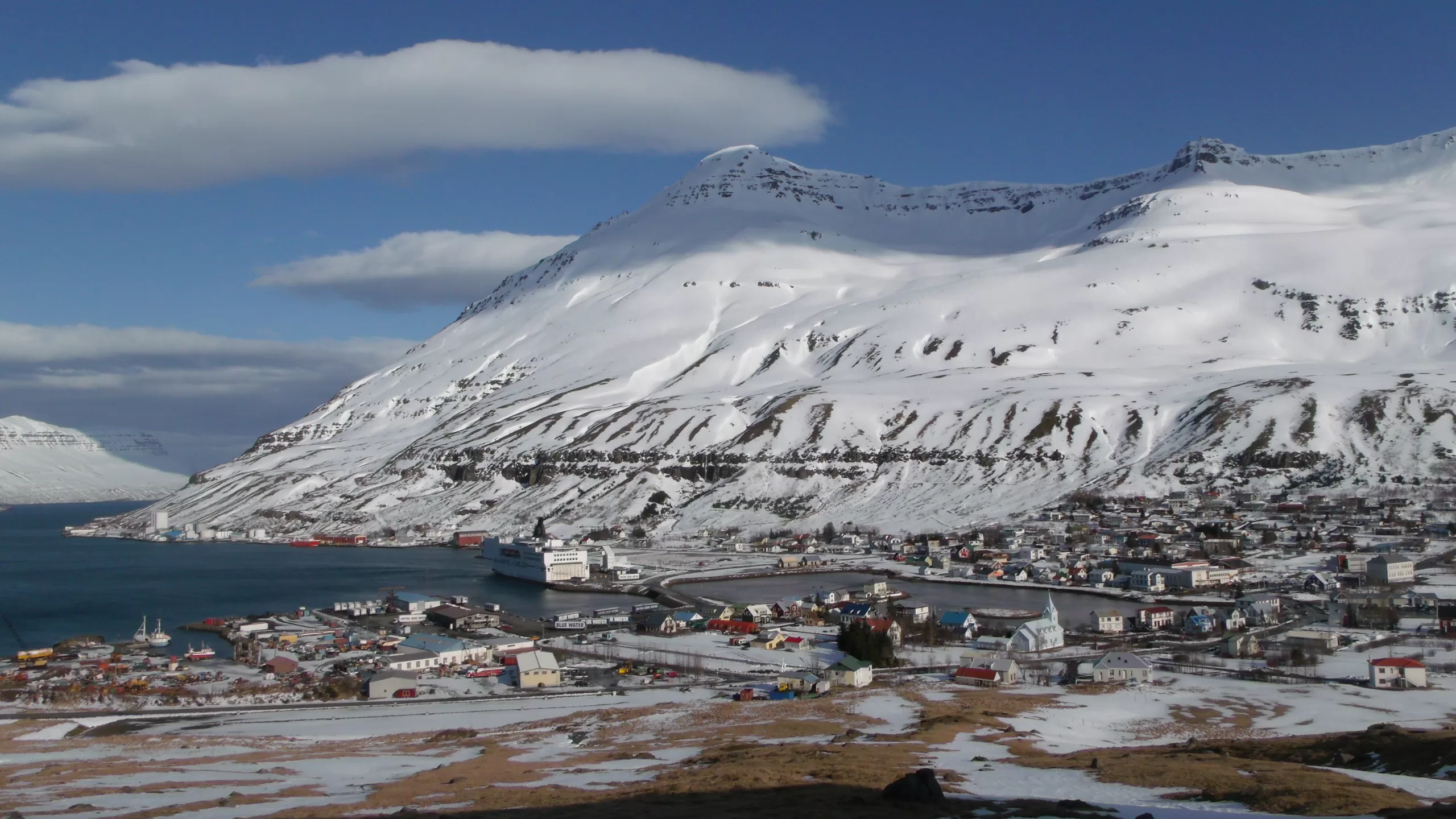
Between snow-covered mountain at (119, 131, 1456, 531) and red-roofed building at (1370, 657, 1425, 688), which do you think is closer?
red-roofed building at (1370, 657, 1425, 688)

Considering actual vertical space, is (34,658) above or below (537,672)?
above

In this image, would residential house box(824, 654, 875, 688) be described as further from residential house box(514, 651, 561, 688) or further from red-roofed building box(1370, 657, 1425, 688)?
red-roofed building box(1370, 657, 1425, 688)

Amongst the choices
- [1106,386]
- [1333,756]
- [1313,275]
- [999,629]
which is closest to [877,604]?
[999,629]

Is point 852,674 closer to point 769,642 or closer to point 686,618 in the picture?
point 769,642

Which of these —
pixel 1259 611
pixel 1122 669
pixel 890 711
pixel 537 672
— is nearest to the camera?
pixel 890 711

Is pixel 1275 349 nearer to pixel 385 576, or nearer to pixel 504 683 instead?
pixel 385 576

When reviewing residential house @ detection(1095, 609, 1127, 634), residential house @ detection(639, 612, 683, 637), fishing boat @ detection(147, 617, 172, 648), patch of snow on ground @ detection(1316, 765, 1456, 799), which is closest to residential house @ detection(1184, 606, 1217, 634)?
residential house @ detection(1095, 609, 1127, 634)

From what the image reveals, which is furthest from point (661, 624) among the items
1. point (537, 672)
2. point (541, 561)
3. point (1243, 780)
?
point (1243, 780)
